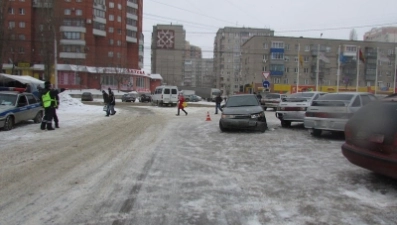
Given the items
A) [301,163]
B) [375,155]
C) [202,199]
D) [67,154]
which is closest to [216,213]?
[202,199]

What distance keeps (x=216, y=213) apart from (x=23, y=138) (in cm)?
890

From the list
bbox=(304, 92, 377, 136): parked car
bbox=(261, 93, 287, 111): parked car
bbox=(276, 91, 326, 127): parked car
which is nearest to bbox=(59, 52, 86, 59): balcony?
bbox=(261, 93, 287, 111): parked car

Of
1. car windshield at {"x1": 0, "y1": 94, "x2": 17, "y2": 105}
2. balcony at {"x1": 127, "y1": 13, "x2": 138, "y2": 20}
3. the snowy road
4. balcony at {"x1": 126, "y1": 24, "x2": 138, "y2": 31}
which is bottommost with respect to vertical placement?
the snowy road

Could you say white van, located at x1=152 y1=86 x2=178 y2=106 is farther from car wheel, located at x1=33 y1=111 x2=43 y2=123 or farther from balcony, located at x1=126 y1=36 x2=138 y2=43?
balcony, located at x1=126 y1=36 x2=138 y2=43

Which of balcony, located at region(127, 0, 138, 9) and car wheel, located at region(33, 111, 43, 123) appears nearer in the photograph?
car wheel, located at region(33, 111, 43, 123)

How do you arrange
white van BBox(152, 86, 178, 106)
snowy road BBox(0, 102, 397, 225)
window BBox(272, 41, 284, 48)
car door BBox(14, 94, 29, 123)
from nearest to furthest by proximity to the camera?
1. snowy road BBox(0, 102, 397, 225)
2. car door BBox(14, 94, 29, 123)
3. white van BBox(152, 86, 178, 106)
4. window BBox(272, 41, 284, 48)

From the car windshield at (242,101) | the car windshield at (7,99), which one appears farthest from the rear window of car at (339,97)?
the car windshield at (7,99)

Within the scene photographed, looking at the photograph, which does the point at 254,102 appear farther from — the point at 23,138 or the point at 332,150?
the point at 23,138

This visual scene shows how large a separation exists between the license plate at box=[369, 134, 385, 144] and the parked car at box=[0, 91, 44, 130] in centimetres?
1231

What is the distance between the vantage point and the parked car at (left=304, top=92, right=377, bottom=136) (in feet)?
36.9

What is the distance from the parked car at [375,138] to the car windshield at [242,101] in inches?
304

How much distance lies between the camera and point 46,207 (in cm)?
480

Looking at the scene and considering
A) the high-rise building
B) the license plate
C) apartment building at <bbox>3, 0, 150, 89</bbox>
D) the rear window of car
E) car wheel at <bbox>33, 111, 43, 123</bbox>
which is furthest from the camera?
apartment building at <bbox>3, 0, 150, 89</bbox>

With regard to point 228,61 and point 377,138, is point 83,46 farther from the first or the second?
point 377,138
